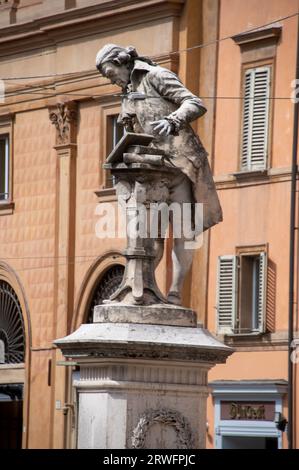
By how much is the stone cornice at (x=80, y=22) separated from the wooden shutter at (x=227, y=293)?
186 inches

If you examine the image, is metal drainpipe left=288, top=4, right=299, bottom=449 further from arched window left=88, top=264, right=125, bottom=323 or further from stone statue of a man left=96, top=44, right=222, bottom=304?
stone statue of a man left=96, top=44, right=222, bottom=304

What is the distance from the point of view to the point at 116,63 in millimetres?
17562

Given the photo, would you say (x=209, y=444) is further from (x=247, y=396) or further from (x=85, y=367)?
(x=85, y=367)

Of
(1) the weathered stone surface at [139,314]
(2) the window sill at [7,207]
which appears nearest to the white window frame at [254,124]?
(2) the window sill at [7,207]

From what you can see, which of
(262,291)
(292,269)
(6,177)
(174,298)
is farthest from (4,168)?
(174,298)

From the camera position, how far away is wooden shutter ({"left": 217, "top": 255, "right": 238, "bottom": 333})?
36469 millimetres

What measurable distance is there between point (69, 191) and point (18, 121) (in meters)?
2.52

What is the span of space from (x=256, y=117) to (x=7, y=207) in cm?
760

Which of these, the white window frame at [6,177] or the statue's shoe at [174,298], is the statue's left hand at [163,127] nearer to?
the statue's shoe at [174,298]

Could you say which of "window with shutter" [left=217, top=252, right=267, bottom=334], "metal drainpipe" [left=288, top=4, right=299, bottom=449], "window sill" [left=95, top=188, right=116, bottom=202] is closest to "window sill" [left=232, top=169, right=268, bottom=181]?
"metal drainpipe" [left=288, top=4, right=299, bottom=449]

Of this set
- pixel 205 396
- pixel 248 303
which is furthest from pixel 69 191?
pixel 205 396

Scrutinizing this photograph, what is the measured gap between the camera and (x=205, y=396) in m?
17.0

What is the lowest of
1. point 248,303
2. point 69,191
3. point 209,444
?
point 209,444

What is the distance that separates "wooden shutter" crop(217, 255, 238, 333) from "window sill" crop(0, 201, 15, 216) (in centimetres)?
657
